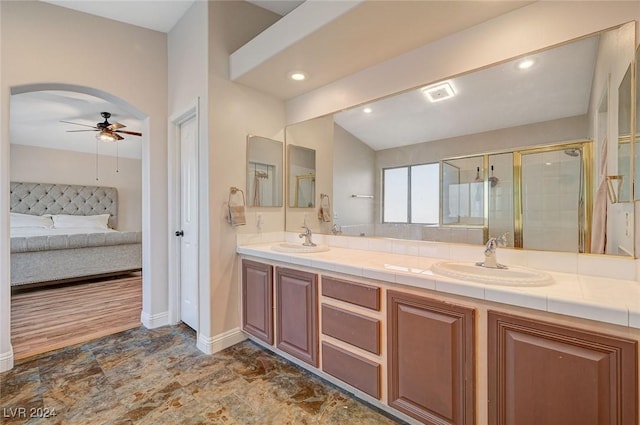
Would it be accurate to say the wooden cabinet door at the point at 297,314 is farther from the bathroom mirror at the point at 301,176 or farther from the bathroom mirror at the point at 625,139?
the bathroom mirror at the point at 625,139

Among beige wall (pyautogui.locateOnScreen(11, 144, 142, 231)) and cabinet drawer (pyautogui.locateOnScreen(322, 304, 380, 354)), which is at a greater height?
beige wall (pyautogui.locateOnScreen(11, 144, 142, 231))

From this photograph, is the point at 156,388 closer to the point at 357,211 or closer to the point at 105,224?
the point at 357,211

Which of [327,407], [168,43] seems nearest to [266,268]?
[327,407]

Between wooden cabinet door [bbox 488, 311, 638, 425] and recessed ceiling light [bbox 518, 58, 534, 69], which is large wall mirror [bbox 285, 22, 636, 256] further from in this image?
wooden cabinet door [bbox 488, 311, 638, 425]

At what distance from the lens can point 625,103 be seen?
4.30ft

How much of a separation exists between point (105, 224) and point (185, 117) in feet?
16.8

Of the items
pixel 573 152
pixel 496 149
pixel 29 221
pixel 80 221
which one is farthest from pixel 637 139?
pixel 29 221

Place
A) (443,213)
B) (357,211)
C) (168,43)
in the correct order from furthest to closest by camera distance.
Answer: (168,43), (357,211), (443,213)

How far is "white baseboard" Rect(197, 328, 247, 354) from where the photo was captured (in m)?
2.42

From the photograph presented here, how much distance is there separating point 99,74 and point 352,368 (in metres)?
3.12

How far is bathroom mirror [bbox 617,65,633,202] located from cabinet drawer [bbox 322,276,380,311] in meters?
1.18

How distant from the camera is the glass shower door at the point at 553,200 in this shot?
1478mm

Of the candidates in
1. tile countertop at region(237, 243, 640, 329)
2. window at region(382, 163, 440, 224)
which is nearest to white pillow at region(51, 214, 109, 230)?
tile countertop at region(237, 243, 640, 329)

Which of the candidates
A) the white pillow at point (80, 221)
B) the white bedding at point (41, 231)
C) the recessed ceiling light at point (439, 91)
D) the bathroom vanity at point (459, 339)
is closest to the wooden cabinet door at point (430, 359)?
the bathroom vanity at point (459, 339)
